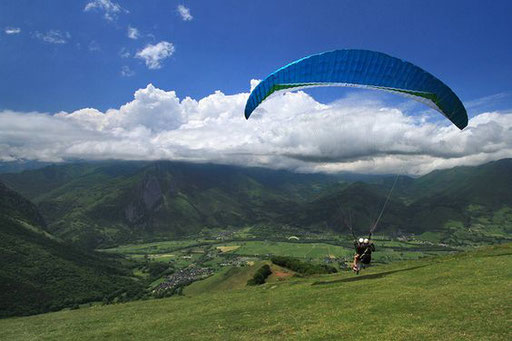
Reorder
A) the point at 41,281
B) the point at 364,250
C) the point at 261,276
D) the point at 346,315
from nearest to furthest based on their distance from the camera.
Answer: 1. the point at 346,315
2. the point at 364,250
3. the point at 261,276
4. the point at 41,281

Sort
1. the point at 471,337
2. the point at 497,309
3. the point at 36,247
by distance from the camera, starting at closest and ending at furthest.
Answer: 1. the point at 471,337
2. the point at 497,309
3. the point at 36,247

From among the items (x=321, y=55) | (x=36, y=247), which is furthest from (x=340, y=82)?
(x=36, y=247)

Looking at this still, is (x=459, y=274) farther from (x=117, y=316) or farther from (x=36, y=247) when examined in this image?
(x=36, y=247)

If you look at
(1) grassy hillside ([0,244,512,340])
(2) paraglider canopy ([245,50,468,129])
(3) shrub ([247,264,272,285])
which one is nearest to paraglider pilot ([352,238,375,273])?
(1) grassy hillside ([0,244,512,340])

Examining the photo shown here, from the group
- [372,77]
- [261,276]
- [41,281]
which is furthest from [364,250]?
[41,281]

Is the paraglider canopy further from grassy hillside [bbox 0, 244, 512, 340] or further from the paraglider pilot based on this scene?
grassy hillside [bbox 0, 244, 512, 340]

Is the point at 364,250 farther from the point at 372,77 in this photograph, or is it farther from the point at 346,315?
the point at 372,77

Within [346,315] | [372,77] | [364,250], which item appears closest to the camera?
[346,315]
